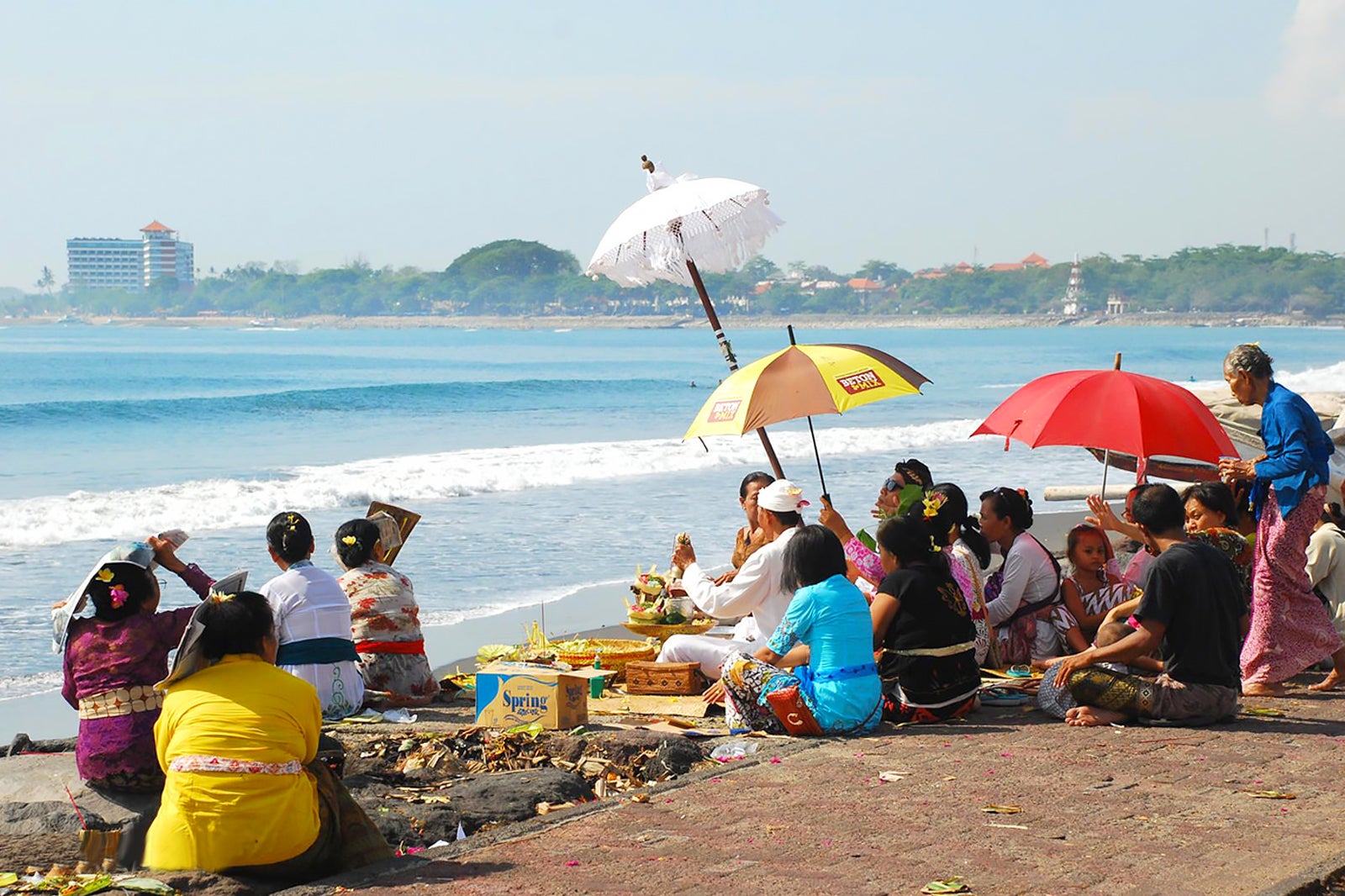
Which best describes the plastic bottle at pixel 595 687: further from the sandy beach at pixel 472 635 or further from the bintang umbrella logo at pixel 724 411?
the sandy beach at pixel 472 635

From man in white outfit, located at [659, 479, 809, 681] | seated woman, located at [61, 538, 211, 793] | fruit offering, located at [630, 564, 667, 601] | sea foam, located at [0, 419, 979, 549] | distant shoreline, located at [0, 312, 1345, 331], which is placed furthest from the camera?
distant shoreline, located at [0, 312, 1345, 331]

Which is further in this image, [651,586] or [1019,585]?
[651,586]

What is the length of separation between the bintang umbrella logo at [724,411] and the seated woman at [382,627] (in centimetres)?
186

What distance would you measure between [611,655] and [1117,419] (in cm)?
302

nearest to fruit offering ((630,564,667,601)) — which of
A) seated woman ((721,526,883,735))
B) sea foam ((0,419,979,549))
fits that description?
seated woman ((721,526,883,735))

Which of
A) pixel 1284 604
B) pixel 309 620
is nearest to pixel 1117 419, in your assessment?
pixel 1284 604

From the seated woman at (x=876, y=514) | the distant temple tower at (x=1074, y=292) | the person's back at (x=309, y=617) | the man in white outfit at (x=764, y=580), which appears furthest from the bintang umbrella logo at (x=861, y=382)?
the distant temple tower at (x=1074, y=292)

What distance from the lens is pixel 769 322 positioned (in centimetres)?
16612

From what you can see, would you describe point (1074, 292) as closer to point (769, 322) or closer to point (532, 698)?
point (769, 322)

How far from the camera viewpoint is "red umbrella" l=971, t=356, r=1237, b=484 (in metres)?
7.90

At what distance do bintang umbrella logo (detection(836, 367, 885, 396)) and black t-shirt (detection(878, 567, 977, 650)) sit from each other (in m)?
1.36

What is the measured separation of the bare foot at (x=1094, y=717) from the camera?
22.5 ft

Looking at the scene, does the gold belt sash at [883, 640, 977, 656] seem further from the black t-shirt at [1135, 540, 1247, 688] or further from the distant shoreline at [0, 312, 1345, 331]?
the distant shoreline at [0, 312, 1345, 331]

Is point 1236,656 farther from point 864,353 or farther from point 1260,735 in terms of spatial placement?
point 864,353
